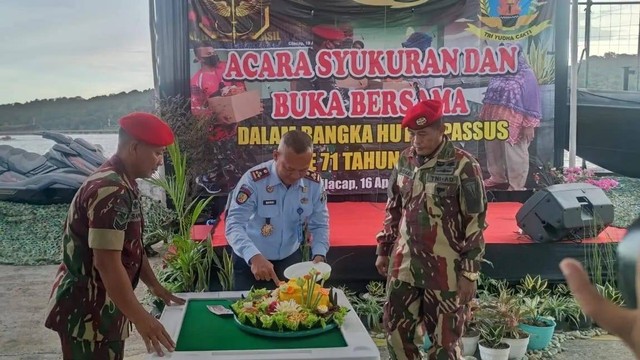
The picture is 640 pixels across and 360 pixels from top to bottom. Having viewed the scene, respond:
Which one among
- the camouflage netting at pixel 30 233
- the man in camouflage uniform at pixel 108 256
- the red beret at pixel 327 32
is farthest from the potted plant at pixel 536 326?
the camouflage netting at pixel 30 233

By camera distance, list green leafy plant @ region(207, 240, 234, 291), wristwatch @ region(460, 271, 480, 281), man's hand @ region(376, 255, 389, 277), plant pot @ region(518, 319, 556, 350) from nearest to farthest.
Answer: wristwatch @ region(460, 271, 480, 281), man's hand @ region(376, 255, 389, 277), plant pot @ region(518, 319, 556, 350), green leafy plant @ region(207, 240, 234, 291)

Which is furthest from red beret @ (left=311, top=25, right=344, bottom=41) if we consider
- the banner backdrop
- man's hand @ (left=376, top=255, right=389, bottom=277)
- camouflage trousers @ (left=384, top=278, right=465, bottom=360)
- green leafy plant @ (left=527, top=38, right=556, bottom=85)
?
camouflage trousers @ (left=384, top=278, right=465, bottom=360)

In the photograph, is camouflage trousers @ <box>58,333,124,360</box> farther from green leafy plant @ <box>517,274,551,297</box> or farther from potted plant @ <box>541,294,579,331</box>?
green leafy plant @ <box>517,274,551,297</box>

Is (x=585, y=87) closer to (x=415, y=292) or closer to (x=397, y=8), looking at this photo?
(x=397, y=8)

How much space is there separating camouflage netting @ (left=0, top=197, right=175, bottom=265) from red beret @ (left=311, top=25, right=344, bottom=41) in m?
2.35

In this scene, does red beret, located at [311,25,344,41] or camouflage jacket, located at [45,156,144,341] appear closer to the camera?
camouflage jacket, located at [45,156,144,341]

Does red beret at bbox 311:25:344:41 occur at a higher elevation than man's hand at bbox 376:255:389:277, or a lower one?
higher

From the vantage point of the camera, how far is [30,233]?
700cm

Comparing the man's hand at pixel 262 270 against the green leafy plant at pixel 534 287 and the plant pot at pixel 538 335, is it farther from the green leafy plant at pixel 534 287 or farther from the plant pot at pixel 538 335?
the green leafy plant at pixel 534 287

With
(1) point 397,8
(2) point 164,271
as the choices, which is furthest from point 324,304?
(1) point 397,8

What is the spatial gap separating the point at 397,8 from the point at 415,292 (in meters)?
3.55

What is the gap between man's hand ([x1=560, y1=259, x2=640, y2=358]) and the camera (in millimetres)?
1065

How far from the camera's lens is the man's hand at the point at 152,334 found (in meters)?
1.89

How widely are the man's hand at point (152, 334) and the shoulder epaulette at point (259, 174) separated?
132 centimetres
